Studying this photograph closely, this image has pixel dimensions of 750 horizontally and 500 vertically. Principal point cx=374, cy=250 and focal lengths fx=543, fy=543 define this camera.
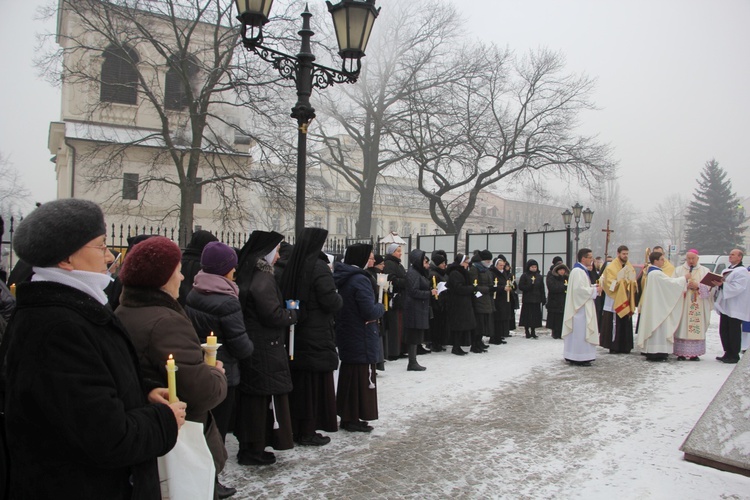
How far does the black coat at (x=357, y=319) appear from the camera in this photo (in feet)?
20.0

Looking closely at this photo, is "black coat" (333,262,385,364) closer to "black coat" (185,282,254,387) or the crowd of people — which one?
the crowd of people

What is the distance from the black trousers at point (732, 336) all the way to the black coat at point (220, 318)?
9.71 meters

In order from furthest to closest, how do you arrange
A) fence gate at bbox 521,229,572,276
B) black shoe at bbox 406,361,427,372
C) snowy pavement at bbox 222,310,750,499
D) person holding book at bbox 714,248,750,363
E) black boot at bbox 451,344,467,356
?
1. fence gate at bbox 521,229,572,276
2. black boot at bbox 451,344,467,356
3. person holding book at bbox 714,248,750,363
4. black shoe at bbox 406,361,427,372
5. snowy pavement at bbox 222,310,750,499

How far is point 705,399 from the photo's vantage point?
7445 mm

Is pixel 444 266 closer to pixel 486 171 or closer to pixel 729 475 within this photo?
pixel 729 475

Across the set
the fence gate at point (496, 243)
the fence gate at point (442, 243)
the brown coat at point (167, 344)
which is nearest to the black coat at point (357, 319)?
the brown coat at point (167, 344)

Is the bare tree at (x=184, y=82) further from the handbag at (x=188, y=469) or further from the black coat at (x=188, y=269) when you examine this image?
the handbag at (x=188, y=469)

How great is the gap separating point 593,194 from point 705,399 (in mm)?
23976

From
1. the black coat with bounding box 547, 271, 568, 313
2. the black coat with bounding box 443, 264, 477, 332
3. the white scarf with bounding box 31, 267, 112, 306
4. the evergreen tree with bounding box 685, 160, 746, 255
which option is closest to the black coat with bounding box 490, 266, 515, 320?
the black coat with bounding box 547, 271, 568, 313

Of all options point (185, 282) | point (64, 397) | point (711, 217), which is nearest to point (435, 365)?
point (185, 282)

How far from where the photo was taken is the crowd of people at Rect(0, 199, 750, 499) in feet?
6.11

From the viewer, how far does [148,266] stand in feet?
8.41

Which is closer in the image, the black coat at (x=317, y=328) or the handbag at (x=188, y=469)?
the handbag at (x=188, y=469)

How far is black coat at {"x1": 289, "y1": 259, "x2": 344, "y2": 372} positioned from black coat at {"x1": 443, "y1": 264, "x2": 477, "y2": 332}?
5.94m
